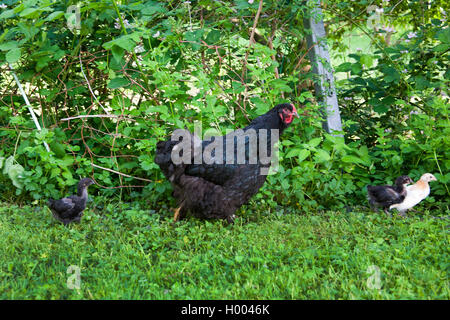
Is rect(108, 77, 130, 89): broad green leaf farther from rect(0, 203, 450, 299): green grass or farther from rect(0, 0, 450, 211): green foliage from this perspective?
rect(0, 203, 450, 299): green grass

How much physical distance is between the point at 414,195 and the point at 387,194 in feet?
0.84

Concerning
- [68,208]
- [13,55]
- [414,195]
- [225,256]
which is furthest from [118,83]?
[414,195]

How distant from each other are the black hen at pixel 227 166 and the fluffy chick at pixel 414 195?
4.21ft

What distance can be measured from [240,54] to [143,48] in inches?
40.7

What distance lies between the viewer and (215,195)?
407cm

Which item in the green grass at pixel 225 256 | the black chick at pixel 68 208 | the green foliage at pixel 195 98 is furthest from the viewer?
the green foliage at pixel 195 98

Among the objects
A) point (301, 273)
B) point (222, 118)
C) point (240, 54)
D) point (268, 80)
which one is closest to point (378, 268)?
point (301, 273)

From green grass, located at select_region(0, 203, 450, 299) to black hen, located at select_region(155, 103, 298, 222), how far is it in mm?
257

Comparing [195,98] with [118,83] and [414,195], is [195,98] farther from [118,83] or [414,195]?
[414,195]

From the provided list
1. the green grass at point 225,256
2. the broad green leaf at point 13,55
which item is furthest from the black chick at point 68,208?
the broad green leaf at point 13,55

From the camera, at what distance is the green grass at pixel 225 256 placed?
295 centimetres

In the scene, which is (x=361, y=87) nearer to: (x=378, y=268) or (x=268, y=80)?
(x=268, y=80)

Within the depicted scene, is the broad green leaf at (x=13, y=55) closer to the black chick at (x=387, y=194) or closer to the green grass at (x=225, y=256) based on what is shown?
the green grass at (x=225, y=256)

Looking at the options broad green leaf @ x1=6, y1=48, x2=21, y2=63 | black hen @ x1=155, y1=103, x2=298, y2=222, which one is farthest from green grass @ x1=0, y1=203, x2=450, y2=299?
broad green leaf @ x1=6, y1=48, x2=21, y2=63
